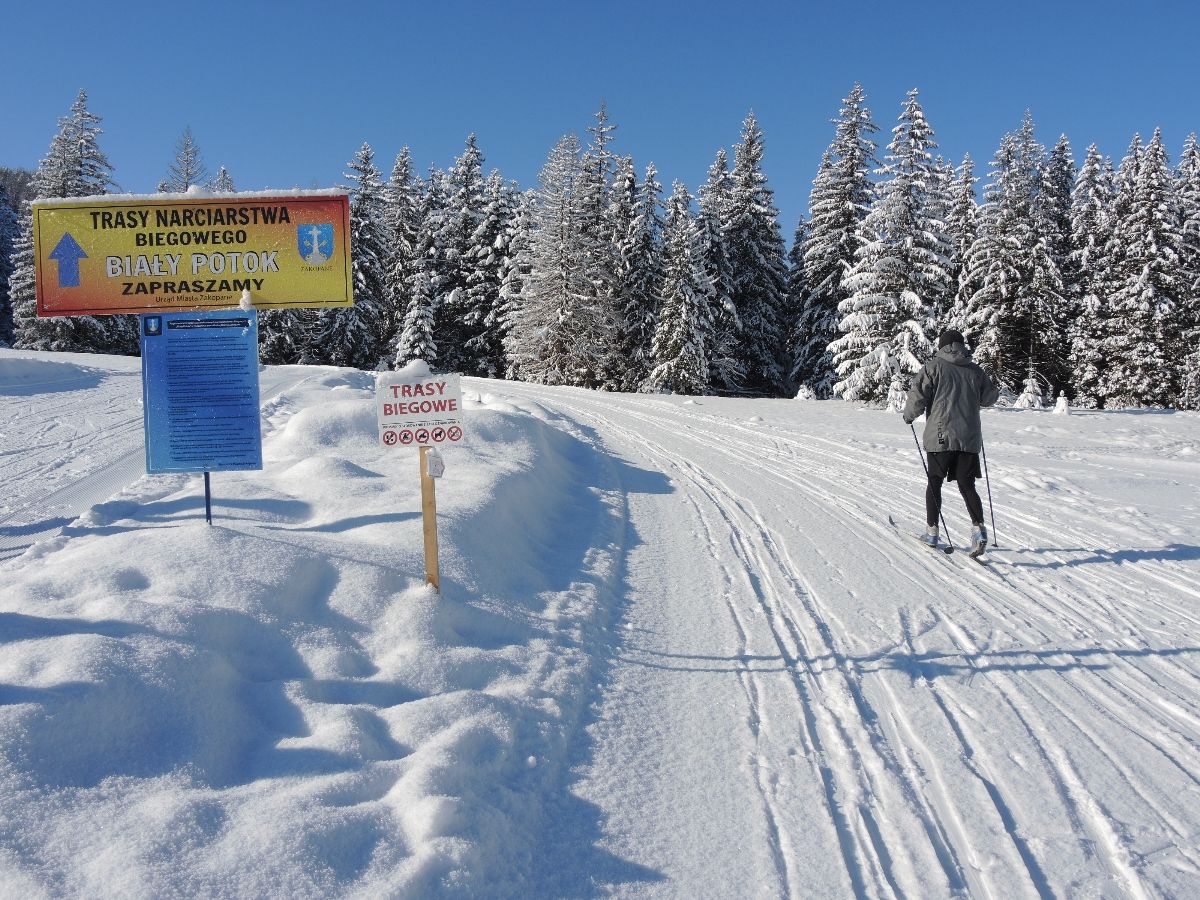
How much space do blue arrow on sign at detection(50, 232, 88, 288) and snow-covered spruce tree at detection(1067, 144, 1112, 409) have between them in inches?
1463

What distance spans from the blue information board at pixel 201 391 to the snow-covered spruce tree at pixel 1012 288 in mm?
Result: 32702

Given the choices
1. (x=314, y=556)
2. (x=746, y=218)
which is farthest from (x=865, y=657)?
(x=746, y=218)

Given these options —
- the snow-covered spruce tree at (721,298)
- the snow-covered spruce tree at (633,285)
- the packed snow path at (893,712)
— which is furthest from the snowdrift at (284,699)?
the snow-covered spruce tree at (633,285)

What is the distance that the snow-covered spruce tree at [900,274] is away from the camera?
74.3 ft

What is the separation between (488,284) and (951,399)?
3817cm

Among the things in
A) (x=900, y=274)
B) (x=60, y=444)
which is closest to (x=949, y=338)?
(x=60, y=444)

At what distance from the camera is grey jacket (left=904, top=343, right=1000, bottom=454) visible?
6.94 metres

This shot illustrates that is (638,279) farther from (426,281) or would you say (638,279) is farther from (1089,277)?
(1089,277)

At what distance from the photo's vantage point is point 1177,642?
4980 mm

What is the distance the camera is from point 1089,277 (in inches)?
1462

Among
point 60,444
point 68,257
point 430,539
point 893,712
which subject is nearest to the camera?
point 893,712

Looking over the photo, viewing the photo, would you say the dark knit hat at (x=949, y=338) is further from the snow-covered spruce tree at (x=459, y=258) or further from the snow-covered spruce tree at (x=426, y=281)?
the snow-covered spruce tree at (x=459, y=258)

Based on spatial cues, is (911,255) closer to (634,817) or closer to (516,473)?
(516,473)

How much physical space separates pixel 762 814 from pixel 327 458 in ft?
19.2
